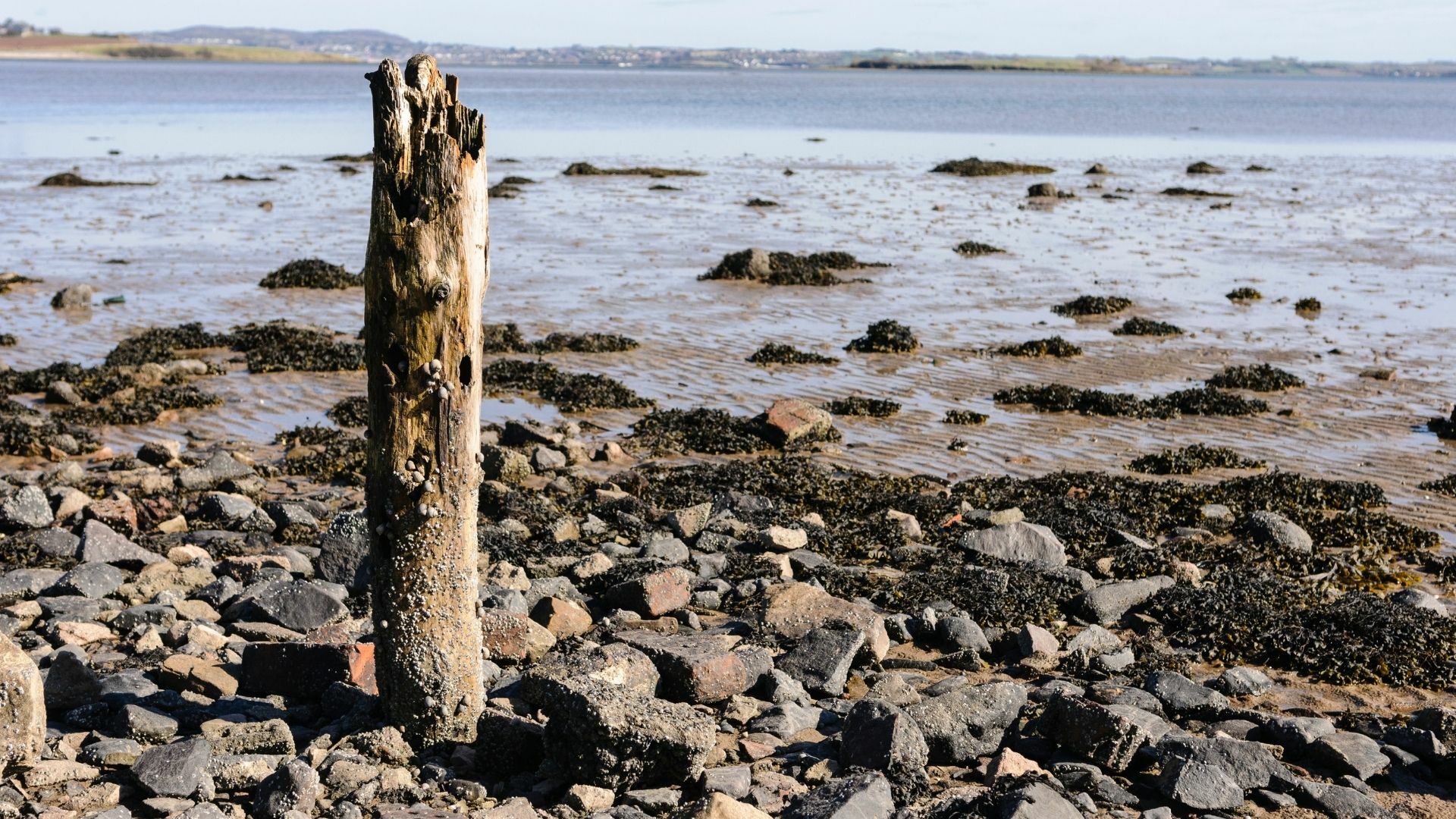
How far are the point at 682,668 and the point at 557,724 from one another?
3.75ft

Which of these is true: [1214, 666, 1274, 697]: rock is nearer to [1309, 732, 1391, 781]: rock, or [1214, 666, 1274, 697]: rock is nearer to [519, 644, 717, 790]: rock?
[1309, 732, 1391, 781]: rock

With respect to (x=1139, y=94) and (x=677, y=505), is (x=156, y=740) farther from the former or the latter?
(x=1139, y=94)

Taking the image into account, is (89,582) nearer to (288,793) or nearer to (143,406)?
(288,793)

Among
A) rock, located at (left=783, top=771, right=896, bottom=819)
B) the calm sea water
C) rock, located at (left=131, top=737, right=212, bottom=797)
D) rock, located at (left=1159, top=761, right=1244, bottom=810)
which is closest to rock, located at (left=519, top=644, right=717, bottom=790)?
rock, located at (left=783, top=771, right=896, bottom=819)

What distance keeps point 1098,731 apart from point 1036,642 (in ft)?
6.30

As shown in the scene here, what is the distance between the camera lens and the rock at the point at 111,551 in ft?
33.3

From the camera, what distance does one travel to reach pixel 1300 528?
1174cm

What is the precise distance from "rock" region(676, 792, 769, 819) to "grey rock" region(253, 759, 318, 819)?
1.66m

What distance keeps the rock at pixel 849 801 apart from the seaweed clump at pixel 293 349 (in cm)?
1272

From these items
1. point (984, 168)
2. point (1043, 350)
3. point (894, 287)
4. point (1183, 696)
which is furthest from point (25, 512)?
point (984, 168)

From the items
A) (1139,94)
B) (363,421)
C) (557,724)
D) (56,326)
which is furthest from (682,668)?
(1139,94)

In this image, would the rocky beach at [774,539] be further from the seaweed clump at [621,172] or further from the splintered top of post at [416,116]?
the seaweed clump at [621,172]

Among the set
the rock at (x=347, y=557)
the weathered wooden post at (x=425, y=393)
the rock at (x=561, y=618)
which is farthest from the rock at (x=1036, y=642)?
the rock at (x=347, y=557)

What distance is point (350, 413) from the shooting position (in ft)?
50.9
